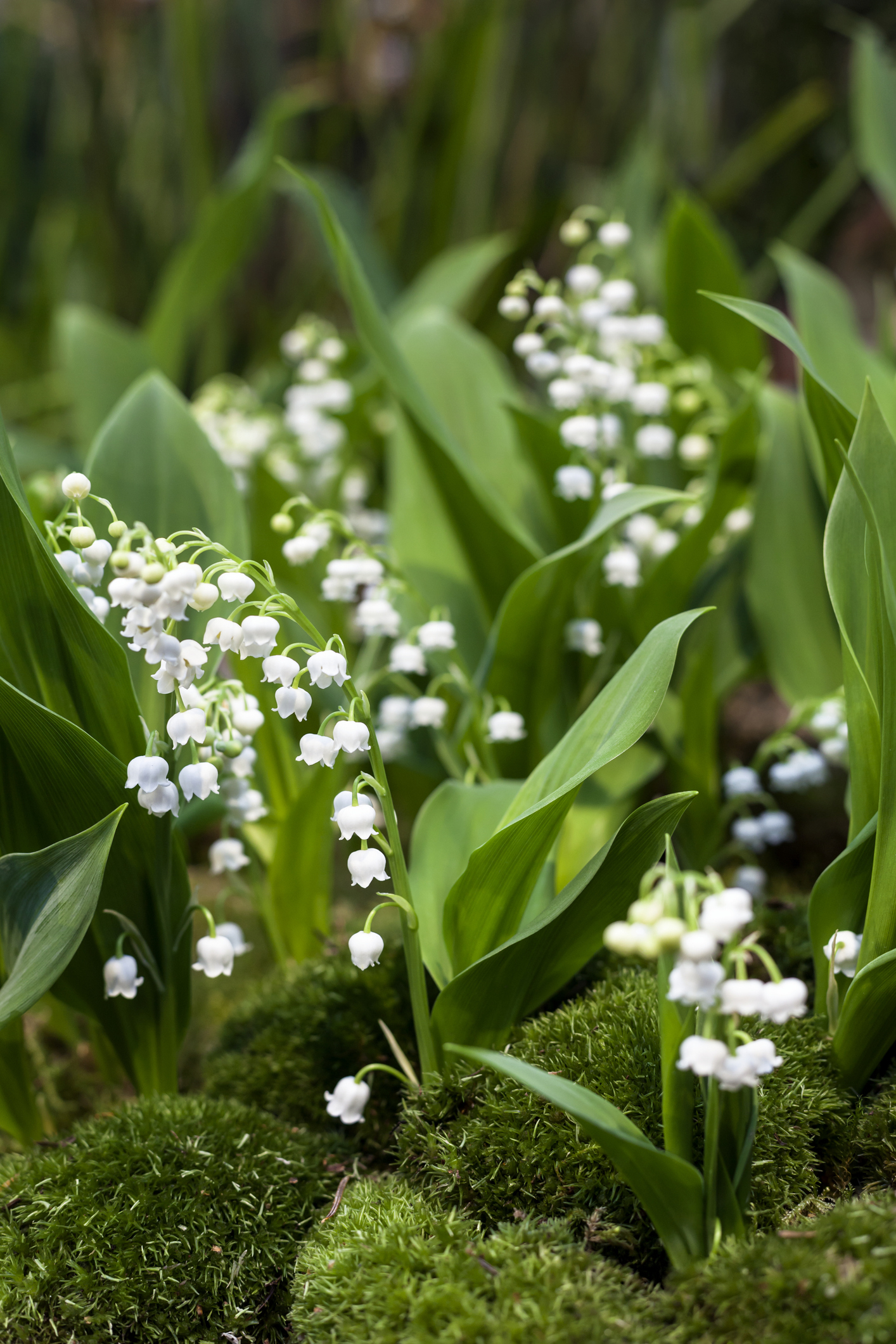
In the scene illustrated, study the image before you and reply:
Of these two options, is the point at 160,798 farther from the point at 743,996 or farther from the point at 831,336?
the point at 831,336

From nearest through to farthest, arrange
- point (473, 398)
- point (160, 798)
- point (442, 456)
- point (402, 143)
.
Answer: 1. point (160, 798)
2. point (442, 456)
3. point (473, 398)
4. point (402, 143)

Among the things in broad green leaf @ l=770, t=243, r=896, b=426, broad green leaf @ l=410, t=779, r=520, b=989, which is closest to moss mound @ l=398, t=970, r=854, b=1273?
broad green leaf @ l=410, t=779, r=520, b=989

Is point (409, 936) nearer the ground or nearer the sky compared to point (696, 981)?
nearer the ground

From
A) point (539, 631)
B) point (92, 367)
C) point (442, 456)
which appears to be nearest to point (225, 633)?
point (539, 631)

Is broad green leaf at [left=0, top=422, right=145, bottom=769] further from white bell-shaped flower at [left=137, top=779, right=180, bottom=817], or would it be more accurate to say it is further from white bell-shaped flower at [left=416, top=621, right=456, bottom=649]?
white bell-shaped flower at [left=416, top=621, right=456, bottom=649]

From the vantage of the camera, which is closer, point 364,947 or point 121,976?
point 364,947

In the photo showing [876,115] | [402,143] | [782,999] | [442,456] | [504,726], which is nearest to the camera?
[782,999]
